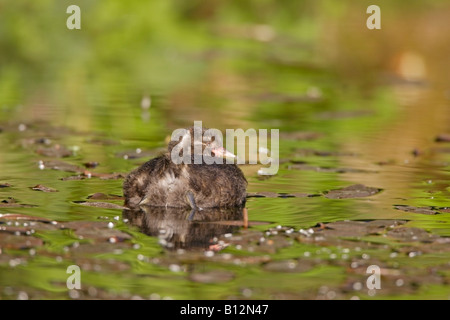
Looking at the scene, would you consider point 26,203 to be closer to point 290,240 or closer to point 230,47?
point 290,240

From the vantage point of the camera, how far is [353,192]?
7395 mm

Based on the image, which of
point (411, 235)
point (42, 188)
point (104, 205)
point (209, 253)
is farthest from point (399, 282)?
point (42, 188)

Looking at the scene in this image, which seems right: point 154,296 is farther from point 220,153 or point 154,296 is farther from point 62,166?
point 62,166

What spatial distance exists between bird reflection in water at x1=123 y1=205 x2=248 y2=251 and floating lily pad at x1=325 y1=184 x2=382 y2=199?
2.64 feet

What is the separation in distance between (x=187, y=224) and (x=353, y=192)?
1.60m

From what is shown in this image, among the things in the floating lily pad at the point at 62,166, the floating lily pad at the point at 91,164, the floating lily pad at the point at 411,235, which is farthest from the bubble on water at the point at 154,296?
the floating lily pad at the point at 91,164

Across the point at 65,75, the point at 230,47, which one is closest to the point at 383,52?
the point at 230,47

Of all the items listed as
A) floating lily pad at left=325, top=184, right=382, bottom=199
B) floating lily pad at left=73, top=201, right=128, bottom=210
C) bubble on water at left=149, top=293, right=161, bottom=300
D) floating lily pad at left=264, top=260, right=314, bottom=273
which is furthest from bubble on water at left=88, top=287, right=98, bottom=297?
floating lily pad at left=325, top=184, right=382, bottom=199

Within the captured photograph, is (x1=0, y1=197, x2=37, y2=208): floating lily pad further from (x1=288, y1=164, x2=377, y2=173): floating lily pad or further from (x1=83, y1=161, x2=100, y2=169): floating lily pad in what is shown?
(x1=288, y1=164, x2=377, y2=173): floating lily pad

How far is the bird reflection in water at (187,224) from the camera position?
19.5ft

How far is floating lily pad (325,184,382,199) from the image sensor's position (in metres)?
7.29

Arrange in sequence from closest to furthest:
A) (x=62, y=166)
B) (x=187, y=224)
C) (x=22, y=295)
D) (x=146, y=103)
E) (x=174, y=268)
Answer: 1. (x=22, y=295)
2. (x=174, y=268)
3. (x=187, y=224)
4. (x=62, y=166)
5. (x=146, y=103)

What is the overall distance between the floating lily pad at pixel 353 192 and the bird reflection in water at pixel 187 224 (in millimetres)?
806

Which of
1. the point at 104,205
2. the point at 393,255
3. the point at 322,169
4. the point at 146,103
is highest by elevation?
the point at 146,103
